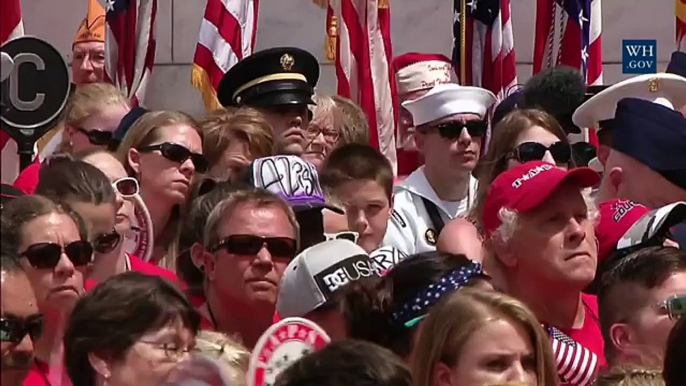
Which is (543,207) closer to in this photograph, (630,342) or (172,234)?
(630,342)

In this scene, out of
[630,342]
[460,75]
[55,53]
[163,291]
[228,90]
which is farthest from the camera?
[460,75]

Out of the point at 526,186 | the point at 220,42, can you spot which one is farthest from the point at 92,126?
the point at 526,186

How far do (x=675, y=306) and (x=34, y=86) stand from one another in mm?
2621

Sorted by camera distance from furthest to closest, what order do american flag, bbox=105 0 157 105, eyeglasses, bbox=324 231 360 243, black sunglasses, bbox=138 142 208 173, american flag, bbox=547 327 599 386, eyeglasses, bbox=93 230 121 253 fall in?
american flag, bbox=105 0 157 105, black sunglasses, bbox=138 142 208 173, eyeglasses, bbox=324 231 360 243, eyeglasses, bbox=93 230 121 253, american flag, bbox=547 327 599 386

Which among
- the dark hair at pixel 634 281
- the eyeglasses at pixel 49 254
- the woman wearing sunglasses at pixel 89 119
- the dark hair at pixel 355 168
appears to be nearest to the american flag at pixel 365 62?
the woman wearing sunglasses at pixel 89 119

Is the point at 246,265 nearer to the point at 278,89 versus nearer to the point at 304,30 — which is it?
the point at 278,89

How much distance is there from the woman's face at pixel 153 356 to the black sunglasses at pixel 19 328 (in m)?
0.92

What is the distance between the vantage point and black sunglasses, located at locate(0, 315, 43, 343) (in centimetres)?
267

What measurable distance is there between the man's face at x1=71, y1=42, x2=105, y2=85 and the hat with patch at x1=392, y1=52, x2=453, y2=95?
1.72m

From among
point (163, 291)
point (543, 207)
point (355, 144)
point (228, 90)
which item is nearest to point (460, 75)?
point (228, 90)

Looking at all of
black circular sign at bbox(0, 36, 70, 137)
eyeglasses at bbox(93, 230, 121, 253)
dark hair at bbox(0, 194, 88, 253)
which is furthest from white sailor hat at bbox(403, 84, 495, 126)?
black circular sign at bbox(0, 36, 70, 137)

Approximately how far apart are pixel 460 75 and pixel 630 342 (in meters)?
4.71

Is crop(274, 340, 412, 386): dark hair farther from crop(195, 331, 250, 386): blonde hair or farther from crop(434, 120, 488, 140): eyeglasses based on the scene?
crop(434, 120, 488, 140): eyeglasses

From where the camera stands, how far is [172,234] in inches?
259
